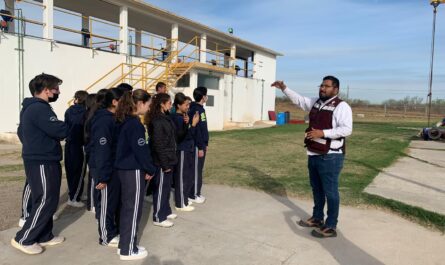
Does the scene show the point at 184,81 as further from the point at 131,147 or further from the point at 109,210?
the point at 131,147

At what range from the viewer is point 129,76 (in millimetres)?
16906

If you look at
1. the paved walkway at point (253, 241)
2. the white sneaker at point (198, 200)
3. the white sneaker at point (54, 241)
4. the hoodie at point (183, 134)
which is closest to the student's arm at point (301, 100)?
the hoodie at point (183, 134)

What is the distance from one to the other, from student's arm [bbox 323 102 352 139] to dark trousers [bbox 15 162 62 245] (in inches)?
120

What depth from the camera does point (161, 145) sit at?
4.46 m

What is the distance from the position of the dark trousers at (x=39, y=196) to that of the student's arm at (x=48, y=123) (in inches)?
12.9

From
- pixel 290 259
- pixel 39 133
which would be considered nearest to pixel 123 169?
pixel 39 133

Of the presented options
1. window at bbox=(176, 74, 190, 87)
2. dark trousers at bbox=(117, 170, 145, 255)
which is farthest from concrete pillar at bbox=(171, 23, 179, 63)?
dark trousers at bbox=(117, 170, 145, 255)

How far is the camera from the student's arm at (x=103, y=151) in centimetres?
370

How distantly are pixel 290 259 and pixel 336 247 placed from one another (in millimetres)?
683

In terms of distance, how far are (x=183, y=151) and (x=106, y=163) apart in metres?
1.70

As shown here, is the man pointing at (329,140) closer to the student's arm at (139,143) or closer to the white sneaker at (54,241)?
the student's arm at (139,143)

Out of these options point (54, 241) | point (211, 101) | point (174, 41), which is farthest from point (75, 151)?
point (211, 101)

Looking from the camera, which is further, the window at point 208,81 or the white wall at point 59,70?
the window at point 208,81

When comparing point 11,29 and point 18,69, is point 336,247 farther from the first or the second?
point 11,29
